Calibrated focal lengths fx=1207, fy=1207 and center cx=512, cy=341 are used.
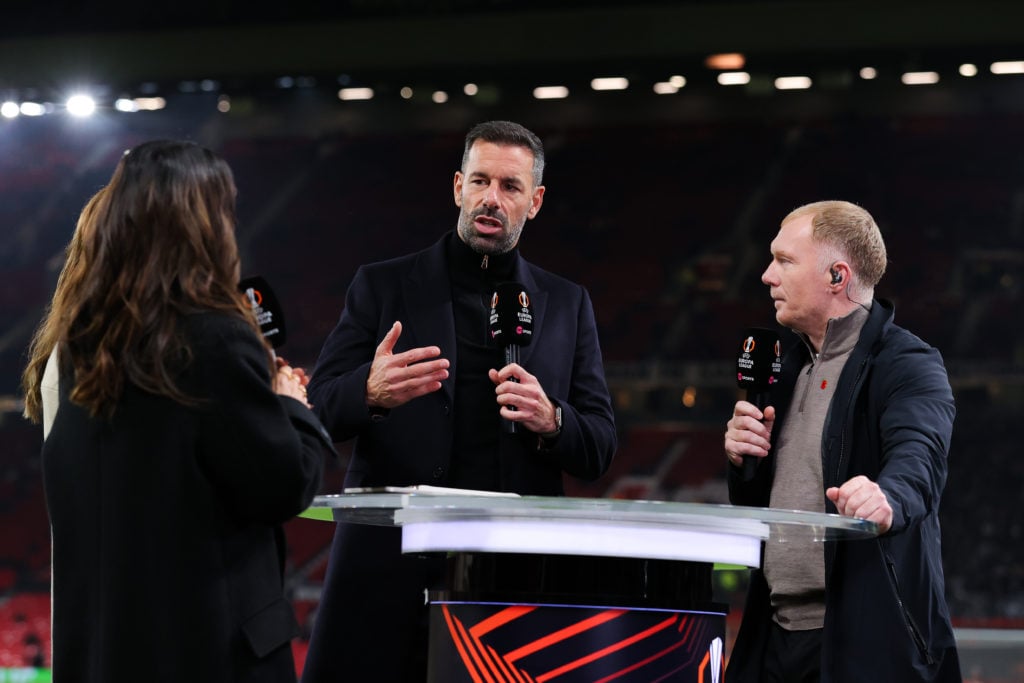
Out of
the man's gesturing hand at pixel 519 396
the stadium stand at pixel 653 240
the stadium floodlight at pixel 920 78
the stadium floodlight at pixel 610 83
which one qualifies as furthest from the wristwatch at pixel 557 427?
the stadium stand at pixel 653 240

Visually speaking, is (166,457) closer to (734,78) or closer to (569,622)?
(569,622)

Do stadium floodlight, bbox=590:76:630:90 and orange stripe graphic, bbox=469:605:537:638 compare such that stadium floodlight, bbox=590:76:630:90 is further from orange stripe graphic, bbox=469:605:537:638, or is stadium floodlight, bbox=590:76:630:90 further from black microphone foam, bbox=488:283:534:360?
orange stripe graphic, bbox=469:605:537:638

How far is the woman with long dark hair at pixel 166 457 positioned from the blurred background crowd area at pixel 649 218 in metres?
8.18

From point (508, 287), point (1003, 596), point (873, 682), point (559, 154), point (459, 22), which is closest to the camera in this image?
point (873, 682)

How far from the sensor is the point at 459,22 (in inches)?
329

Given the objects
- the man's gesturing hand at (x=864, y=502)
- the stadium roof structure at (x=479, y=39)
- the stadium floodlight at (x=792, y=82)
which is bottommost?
the man's gesturing hand at (x=864, y=502)

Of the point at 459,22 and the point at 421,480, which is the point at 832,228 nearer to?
the point at 421,480

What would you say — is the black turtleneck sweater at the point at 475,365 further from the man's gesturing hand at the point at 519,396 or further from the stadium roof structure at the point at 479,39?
the stadium roof structure at the point at 479,39

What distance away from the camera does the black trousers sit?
1.88m

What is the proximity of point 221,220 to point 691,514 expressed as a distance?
25.1 inches

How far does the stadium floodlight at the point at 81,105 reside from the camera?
962 cm

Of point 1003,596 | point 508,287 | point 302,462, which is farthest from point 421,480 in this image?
point 1003,596

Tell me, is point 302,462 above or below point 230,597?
above

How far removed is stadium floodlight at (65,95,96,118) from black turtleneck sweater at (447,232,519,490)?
8179 millimetres
